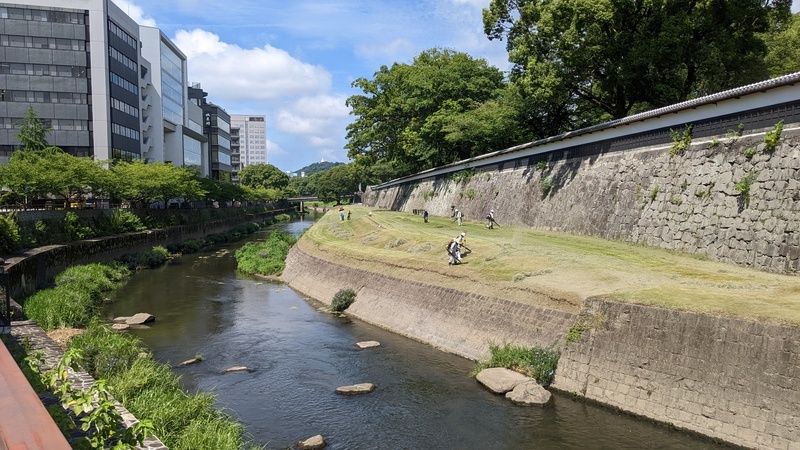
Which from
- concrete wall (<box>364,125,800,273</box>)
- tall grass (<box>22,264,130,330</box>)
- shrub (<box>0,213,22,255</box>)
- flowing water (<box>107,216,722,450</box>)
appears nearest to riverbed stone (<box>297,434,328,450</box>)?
flowing water (<box>107,216,722,450</box>)

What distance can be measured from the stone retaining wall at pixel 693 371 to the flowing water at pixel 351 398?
1.97ft

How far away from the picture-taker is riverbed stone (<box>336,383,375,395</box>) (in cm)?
1720

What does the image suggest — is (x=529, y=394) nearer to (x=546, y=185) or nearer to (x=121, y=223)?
(x=546, y=185)

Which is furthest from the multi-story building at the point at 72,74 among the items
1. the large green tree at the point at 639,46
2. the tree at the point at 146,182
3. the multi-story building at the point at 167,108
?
the large green tree at the point at 639,46

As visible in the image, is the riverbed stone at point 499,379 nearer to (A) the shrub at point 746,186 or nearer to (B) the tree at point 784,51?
(A) the shrub at point 746,186

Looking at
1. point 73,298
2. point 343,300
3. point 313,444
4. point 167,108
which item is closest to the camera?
point 313,444

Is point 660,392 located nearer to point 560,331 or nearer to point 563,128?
point 560,331

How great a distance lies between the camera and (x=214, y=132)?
132250 mm

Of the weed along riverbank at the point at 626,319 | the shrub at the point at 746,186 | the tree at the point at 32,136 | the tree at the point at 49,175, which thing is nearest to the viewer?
the weed along riverbank at the point at 626,319

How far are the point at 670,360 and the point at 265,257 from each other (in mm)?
39194

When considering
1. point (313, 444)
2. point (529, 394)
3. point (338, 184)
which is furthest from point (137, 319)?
point (338, 184)

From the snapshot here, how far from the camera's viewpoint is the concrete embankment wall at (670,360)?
12.3 metres

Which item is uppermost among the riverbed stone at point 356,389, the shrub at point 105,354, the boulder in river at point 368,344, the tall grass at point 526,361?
the shrub at point 105,354

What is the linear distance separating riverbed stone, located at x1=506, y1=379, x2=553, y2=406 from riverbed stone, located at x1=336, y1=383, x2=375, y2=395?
4.39m
